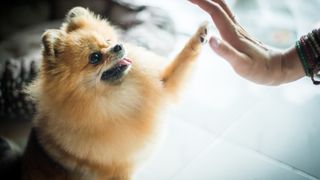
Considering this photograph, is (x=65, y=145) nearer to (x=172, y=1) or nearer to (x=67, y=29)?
(x=67, y=29)

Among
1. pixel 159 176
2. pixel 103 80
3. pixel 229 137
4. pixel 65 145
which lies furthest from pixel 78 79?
pixel 229 137

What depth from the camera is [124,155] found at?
3.04 ft

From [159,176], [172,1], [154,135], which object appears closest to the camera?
[154,135]

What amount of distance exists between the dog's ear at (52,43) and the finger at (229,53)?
31cm

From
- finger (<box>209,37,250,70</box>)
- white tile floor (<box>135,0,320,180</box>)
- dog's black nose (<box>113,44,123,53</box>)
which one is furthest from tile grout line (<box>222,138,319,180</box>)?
dog's black nose (<box>113,44,123,53</box>)

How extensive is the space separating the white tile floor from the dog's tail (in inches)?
12.2

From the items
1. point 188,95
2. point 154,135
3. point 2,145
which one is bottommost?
point 2,145

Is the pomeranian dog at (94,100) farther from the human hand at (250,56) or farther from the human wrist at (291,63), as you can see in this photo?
the human wrist at (291,63)

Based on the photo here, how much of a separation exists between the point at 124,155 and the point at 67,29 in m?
0.31

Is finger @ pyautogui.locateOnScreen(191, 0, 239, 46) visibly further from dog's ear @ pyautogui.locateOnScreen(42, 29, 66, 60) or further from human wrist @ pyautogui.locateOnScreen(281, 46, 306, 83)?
dog's ear @ pyautogui.locateOnScreen(42, 29, 66, 60)

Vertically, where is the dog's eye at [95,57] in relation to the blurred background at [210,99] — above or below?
above

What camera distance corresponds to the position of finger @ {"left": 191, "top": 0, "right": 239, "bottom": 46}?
0.86 meters

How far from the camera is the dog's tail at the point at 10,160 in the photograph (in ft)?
3.42

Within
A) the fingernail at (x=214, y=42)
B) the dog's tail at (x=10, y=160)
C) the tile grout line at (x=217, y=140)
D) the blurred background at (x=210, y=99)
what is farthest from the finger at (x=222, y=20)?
the dog's tail at (x=10, y=160)
